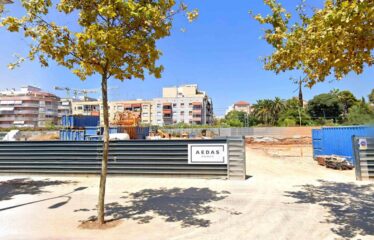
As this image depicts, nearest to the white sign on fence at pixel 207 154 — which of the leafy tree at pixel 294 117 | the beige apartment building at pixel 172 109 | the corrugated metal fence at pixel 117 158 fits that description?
the corrugated metal fence at pixel 117 158

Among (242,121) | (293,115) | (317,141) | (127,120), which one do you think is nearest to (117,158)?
(317,141)

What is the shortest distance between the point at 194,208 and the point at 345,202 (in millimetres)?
4161

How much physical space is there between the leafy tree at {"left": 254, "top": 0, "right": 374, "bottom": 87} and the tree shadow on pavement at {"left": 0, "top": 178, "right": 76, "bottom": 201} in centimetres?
873

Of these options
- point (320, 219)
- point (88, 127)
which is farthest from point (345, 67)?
point (88, 127)

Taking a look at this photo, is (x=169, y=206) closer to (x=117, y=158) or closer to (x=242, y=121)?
(x=117, y=158)

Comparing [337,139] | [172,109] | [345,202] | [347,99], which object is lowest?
[345,202]

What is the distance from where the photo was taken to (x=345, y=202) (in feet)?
28.6

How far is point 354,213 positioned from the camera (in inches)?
298

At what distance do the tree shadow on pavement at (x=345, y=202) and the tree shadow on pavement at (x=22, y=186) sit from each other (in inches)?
331

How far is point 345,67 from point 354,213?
3787mm

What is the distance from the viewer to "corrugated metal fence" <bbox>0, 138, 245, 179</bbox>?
12.6 metres

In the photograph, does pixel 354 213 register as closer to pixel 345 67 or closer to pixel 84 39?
pixel 345 67

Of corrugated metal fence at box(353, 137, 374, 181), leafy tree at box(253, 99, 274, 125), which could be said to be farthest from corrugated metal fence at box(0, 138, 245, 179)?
leafy tree at box(253, 99, 274, 125)

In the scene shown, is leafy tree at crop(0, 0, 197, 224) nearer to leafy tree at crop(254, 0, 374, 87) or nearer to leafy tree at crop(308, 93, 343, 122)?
leafy tree at crop(254, 0, 374, 87)
